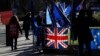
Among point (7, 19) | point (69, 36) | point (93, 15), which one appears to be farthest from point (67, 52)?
point (7, 19)

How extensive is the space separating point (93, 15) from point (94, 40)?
98 cm

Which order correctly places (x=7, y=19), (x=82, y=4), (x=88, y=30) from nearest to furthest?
(x=88, y=30) → (x=82, y=4) → (x=7, y=19)

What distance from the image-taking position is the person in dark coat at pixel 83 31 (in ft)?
42.6

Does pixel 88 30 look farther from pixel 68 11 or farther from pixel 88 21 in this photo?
pixel 68 11

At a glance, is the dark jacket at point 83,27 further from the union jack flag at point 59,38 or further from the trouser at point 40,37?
the trouser at point 40,37

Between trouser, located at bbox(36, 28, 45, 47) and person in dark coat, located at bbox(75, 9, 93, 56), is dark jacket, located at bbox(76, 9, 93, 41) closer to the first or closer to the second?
person in dark coat, located at bbox(75, 9, 93, 56)

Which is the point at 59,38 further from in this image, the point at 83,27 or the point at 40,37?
the point at 83,27

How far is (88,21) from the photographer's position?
13.2 m

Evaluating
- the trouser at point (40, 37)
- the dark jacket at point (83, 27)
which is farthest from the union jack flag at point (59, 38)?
the dark jacket at point (83, 27)

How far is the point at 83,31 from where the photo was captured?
42.7ft

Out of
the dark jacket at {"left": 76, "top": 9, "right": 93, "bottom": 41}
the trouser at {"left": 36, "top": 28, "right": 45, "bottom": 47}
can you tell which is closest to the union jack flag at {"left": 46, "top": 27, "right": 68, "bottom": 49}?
the trouser at {"left": 36, "top": 28, "right": 45, "bottom": 47}

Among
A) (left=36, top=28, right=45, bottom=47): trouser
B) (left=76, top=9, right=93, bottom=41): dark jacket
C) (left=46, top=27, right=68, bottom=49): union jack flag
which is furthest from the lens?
(left=36, top=28, right=45, bottom=47): trouser

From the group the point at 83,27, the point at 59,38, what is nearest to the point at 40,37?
the point at 59,38

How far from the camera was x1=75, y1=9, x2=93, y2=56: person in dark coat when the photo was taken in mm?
12977
